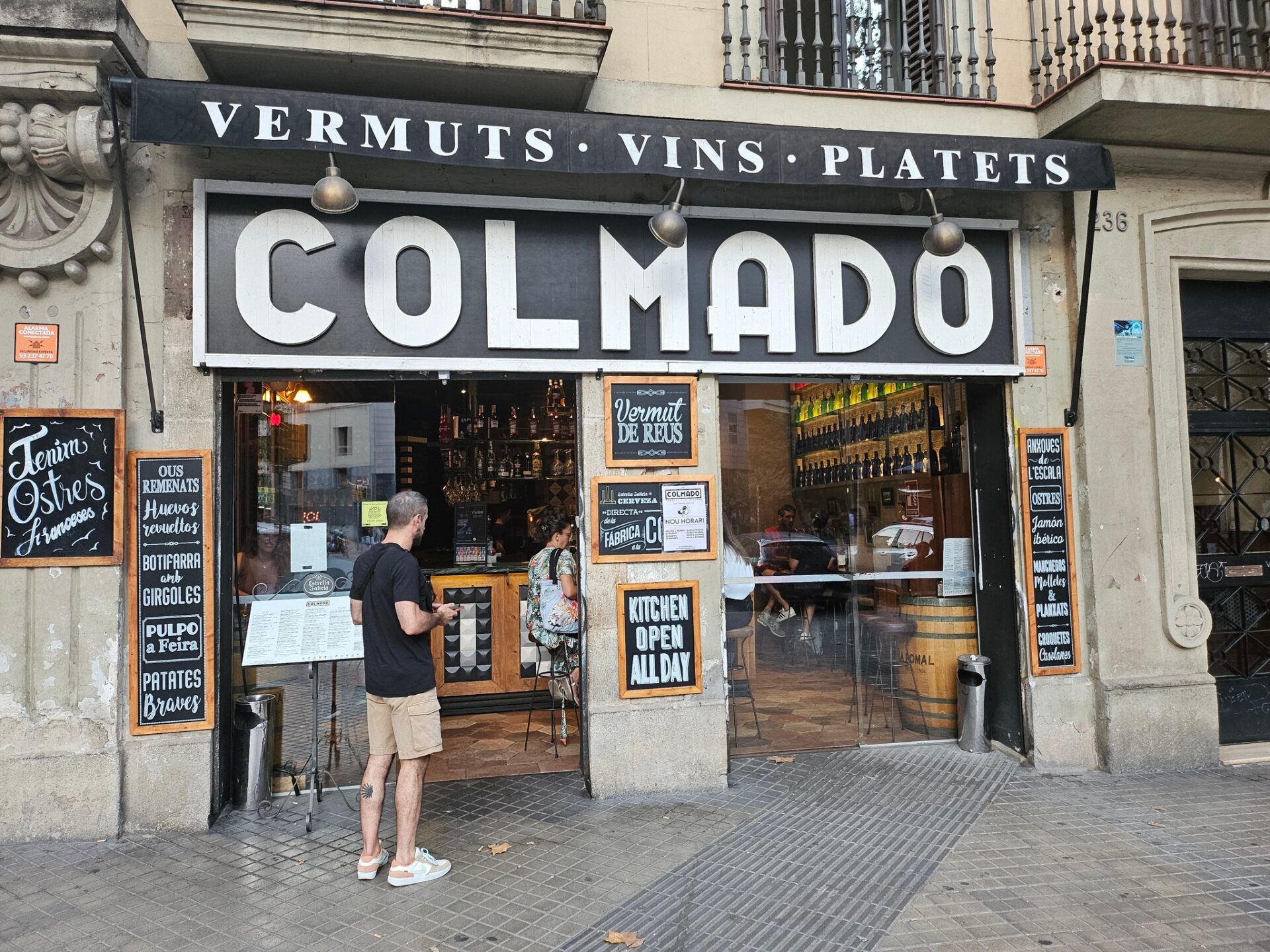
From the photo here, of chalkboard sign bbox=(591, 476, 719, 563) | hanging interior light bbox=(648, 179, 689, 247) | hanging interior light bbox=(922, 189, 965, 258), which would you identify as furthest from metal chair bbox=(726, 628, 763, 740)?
hanging interior light bbox=(922, 189, 965, 258)

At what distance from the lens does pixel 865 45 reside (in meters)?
7.03

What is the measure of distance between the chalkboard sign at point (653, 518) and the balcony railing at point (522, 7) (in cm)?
312

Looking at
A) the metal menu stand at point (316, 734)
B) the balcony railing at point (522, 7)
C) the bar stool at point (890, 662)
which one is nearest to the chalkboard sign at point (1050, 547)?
the bar stool at point (890, 662)

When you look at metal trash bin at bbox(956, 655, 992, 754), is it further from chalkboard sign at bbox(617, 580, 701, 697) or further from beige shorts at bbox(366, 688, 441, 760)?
beige shorts at bbox(366, 688, 441, 760)

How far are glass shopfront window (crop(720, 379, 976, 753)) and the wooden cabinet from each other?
2559 mm

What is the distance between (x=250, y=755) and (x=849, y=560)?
4.77 meters

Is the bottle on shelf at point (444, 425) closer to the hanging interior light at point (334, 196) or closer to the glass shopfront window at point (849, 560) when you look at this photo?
the glass shopfront window at point (849, 560)

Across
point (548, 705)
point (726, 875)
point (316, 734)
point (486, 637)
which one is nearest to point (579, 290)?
point (316, 734)

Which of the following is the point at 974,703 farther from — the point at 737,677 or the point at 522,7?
the point at 522,7

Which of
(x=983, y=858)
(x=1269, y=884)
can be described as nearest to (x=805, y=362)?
(x=983, y=858)

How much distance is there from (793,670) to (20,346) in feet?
19.5

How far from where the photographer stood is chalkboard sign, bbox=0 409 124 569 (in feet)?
17.0

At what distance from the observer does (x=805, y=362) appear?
6355 millimetres

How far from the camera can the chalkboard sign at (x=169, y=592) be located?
5309 mm
